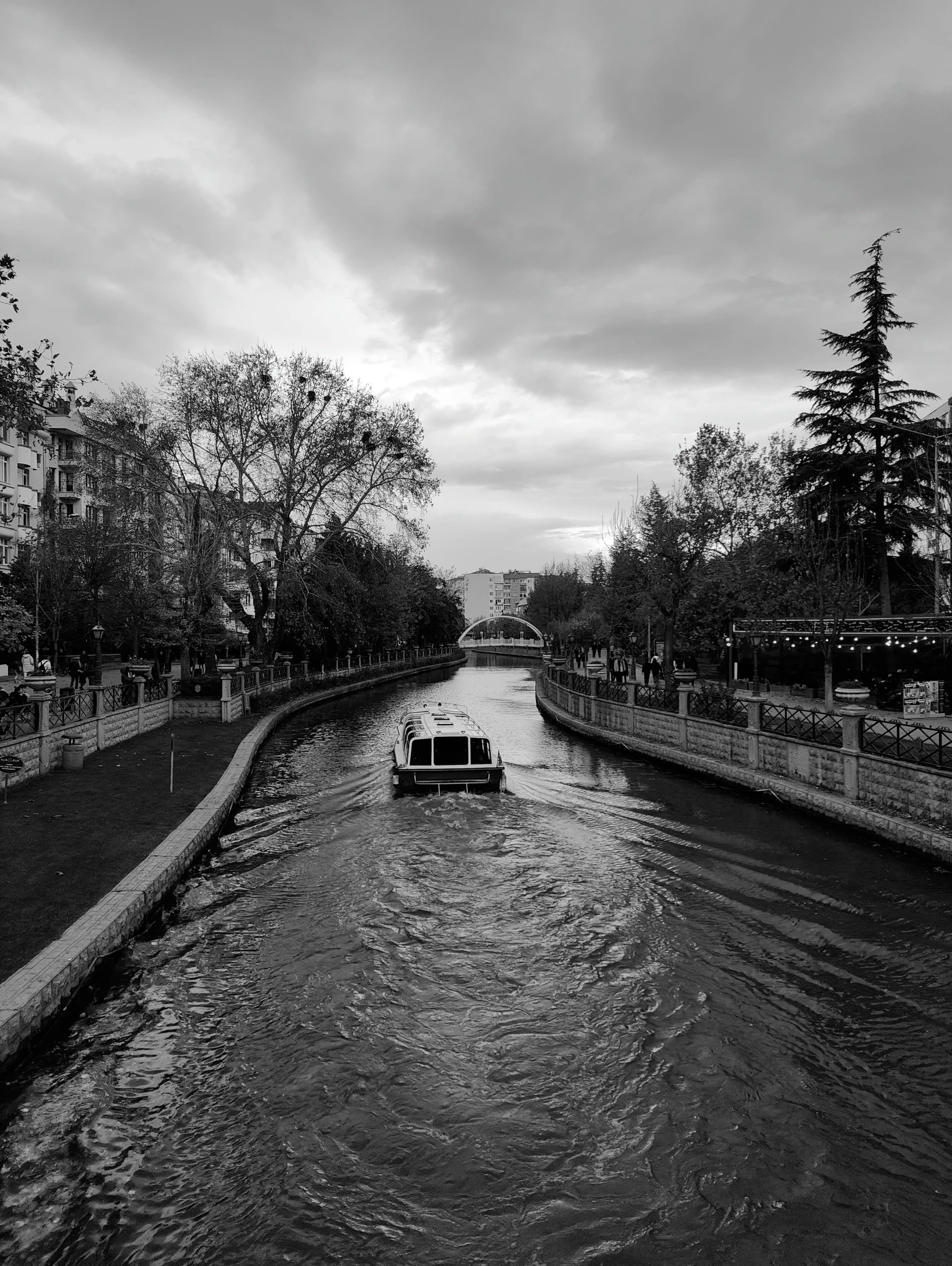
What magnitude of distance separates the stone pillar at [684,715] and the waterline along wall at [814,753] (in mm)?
30

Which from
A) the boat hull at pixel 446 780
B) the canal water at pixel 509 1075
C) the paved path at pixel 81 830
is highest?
the paved path at pixel 81 830

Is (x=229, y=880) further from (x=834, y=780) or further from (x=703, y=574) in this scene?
(x=703, y=574)

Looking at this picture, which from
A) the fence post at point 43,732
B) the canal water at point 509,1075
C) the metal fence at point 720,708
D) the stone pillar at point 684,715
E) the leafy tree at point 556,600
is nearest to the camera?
the canal water at point 509,1075

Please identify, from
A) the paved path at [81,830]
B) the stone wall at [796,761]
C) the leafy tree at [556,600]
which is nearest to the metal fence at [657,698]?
the stone wall at [796,761]

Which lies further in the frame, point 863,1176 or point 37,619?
point 37,619

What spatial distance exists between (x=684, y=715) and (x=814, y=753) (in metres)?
5.69

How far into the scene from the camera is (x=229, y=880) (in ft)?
38.3

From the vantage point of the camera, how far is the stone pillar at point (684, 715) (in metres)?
20.8

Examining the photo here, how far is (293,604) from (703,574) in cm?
1925

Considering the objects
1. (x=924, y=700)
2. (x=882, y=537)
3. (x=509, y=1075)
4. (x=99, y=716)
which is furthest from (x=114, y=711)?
(x=882, y=537)

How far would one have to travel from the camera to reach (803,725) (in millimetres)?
16500

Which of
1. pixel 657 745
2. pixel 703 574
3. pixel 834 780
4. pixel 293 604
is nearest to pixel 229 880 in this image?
pixel 834 780

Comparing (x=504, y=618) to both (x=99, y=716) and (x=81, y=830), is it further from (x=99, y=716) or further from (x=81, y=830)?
(x=81, y=830)

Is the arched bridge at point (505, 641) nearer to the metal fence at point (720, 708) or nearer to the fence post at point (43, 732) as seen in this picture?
the metal fence at point (720, 708)
